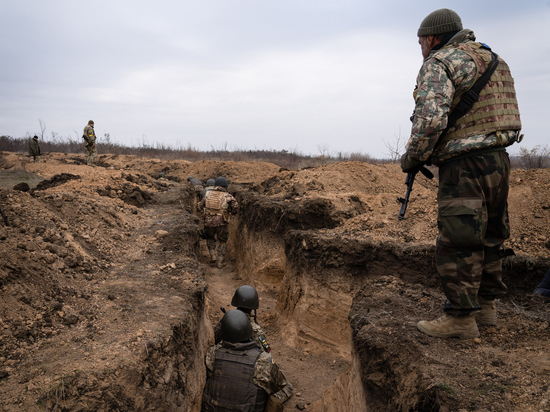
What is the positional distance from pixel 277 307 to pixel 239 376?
3.35 meters

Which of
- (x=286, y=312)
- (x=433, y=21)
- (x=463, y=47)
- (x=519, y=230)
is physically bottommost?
(x=286, y=312)

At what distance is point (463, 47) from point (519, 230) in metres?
4.09

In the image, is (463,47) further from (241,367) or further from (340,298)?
(340,298)

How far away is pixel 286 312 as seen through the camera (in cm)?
676

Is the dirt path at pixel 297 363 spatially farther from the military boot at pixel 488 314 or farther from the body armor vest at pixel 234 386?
the military boot at pixel 488 314

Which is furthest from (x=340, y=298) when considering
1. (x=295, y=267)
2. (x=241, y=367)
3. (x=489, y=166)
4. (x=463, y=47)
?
(x=463, y=47)

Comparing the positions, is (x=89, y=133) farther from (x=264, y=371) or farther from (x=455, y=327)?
(x=455, y=327)

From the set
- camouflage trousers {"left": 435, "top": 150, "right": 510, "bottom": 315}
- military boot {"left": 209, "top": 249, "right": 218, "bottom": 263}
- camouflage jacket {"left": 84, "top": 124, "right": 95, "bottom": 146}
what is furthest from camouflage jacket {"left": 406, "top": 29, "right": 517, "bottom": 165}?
camouflage jacket {"left": 84, "top": 124, "right": 95, "bottom": 146}

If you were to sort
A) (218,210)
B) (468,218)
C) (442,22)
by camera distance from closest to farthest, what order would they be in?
(468,218), (442,22), (218,210)

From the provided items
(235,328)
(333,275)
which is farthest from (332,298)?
(235,328)

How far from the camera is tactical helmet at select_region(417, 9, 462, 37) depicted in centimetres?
292

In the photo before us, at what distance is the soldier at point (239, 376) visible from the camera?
3730mm

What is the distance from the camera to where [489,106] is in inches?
108

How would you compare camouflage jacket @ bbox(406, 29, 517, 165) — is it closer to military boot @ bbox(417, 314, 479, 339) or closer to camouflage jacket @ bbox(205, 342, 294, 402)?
military boot @ bbox(417, 314, 479, 339)
